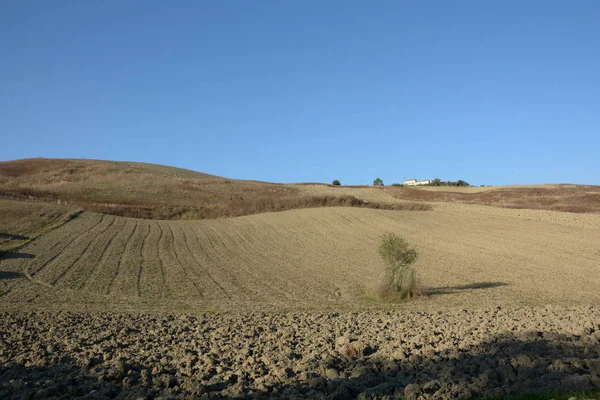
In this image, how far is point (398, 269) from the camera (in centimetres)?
2077

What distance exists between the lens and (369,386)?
803 centimetres

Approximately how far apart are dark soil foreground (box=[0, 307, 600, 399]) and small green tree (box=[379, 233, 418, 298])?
19.8ft

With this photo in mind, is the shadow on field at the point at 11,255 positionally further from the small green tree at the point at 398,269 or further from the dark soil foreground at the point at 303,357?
the small green tree at the point at 398,269

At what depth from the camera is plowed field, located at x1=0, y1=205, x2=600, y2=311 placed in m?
19.0

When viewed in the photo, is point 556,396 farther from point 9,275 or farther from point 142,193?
point 142,193

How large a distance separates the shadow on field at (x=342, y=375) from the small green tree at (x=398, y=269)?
9894 mm

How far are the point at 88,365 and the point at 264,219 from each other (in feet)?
129

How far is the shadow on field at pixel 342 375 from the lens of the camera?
758cm

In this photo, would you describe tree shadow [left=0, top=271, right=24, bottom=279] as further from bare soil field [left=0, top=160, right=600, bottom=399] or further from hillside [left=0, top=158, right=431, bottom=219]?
hillside [left=0, top=158, right=431, bottom=219]

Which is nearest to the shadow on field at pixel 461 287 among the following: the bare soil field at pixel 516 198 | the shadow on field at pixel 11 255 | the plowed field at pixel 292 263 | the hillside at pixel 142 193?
the plowed field at pixel 292 263

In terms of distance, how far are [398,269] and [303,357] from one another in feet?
38.0

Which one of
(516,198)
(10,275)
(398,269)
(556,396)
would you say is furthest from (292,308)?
(516,198)

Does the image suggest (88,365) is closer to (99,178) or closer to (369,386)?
A: (369,386)

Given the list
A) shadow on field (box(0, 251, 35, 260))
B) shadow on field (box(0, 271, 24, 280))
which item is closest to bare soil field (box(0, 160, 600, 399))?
shadow on field (box(0, 271, 24, 280))
